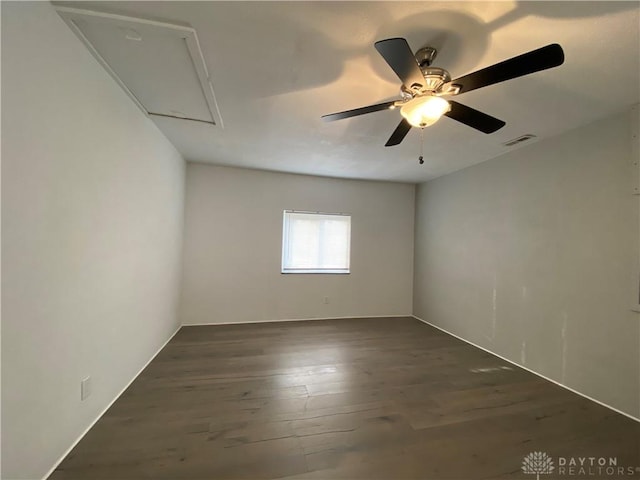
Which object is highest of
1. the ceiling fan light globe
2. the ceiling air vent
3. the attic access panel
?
the ceiling air vent

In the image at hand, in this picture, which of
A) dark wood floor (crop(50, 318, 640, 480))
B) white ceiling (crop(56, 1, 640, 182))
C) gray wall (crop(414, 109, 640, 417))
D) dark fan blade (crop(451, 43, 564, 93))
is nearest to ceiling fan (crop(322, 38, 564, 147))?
dark fan blade (crop(451, 43, 564, 93))

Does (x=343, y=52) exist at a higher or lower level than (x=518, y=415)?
higher

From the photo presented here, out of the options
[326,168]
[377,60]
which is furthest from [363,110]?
[326,168]

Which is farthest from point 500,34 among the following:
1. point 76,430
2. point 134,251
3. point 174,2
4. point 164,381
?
point 164,381

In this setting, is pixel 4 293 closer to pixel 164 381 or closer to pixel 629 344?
pixel 164 381

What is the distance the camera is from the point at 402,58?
117 centimetres

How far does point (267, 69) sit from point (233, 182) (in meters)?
2.60

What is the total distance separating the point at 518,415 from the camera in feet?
6.57

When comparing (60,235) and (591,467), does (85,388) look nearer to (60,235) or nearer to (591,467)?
(60,235)

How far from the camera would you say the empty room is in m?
1.25

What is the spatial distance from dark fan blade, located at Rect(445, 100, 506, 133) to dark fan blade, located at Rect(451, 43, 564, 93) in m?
0.19

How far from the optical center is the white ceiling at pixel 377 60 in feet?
4.06

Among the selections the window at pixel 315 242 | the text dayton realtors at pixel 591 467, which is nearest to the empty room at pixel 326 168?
the text dayton realtors at pixel 591 467

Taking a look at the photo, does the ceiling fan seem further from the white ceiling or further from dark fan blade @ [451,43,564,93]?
the white ceiling
